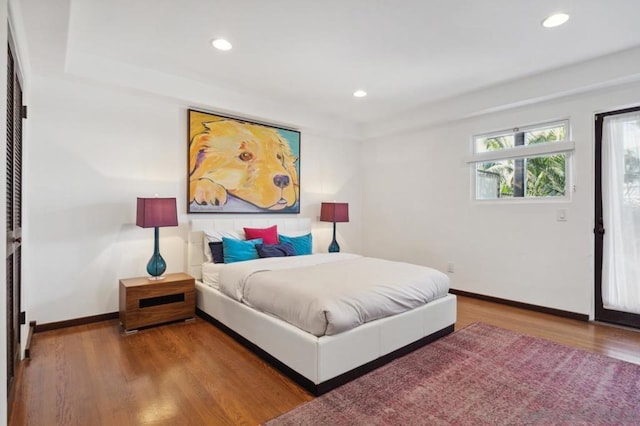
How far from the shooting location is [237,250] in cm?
363

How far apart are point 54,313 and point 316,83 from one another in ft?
11.9

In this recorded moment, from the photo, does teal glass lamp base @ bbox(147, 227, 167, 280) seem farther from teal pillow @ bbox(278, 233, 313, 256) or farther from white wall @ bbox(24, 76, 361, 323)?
teal pillow @ bbox(278, 233, 313, 256)

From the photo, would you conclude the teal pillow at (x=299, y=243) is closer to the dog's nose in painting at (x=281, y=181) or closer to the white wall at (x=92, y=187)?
the dog's nose in painting at (x=281, y=181)

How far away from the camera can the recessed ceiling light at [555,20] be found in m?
2.50

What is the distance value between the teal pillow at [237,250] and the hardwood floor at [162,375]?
2.36 feet

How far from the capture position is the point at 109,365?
245cm

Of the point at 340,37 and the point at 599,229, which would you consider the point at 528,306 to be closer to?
the point at 599,229

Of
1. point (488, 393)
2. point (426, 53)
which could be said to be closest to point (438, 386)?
point (488, 393)

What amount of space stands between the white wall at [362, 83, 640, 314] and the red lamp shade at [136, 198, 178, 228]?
11.1 feet

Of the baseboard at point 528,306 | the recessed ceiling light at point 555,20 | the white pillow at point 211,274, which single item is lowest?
the baseboard at point 528,306

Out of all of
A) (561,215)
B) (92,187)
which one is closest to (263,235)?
(92,187)

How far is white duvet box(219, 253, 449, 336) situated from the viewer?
2.18 metres

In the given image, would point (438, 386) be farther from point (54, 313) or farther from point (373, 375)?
point (54, 313)

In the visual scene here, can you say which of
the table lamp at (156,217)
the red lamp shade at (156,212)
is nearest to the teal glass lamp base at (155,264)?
the table lamp at (156,217)
